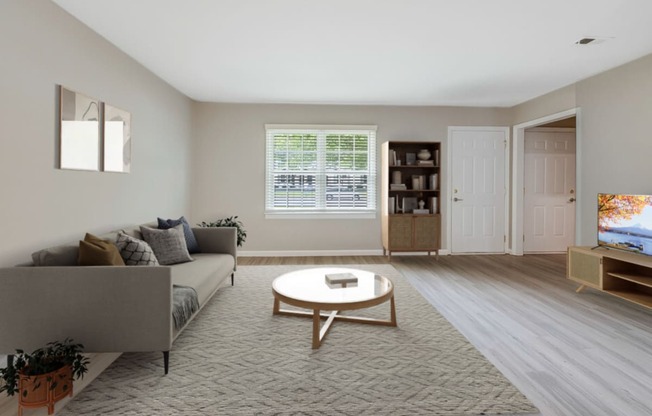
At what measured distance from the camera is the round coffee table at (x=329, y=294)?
2.44 meters

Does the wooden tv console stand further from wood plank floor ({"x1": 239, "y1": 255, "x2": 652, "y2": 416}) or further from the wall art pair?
the wall art pair

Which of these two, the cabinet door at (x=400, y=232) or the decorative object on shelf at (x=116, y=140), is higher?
the decorative object on shelf at (x=116, y=140)

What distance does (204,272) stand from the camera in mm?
3025

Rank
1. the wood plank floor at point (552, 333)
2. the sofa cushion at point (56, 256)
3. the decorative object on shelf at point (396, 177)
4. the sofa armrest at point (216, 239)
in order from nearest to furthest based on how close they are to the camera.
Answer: the wood plank floor at point (552, 333), the sofa cushion at point (56, 256), the sofa armrest at point (216, 239), the decorative object on shelf at point (396, 177)

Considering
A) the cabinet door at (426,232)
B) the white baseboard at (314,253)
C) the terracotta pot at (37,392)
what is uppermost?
the cabinet door at (426,232)

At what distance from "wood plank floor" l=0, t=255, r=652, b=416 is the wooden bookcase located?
0.57 meters

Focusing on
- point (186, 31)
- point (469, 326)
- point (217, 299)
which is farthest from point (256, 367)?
point (186, 31)

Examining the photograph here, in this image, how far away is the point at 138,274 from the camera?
6.71 ft

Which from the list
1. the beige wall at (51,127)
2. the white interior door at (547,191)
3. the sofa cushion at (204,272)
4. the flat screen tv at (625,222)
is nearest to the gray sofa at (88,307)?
the beige wall at (51,127)

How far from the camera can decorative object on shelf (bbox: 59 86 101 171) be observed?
2670 mm

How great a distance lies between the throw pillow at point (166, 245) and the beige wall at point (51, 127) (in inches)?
16.6

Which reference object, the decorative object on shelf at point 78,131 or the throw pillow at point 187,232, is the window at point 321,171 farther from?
the decorative object on shelf at point 78,131

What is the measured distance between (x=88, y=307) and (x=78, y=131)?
1.58m

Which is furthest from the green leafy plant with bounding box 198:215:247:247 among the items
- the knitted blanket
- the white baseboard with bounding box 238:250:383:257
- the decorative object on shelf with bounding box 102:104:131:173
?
the knitted blanket
